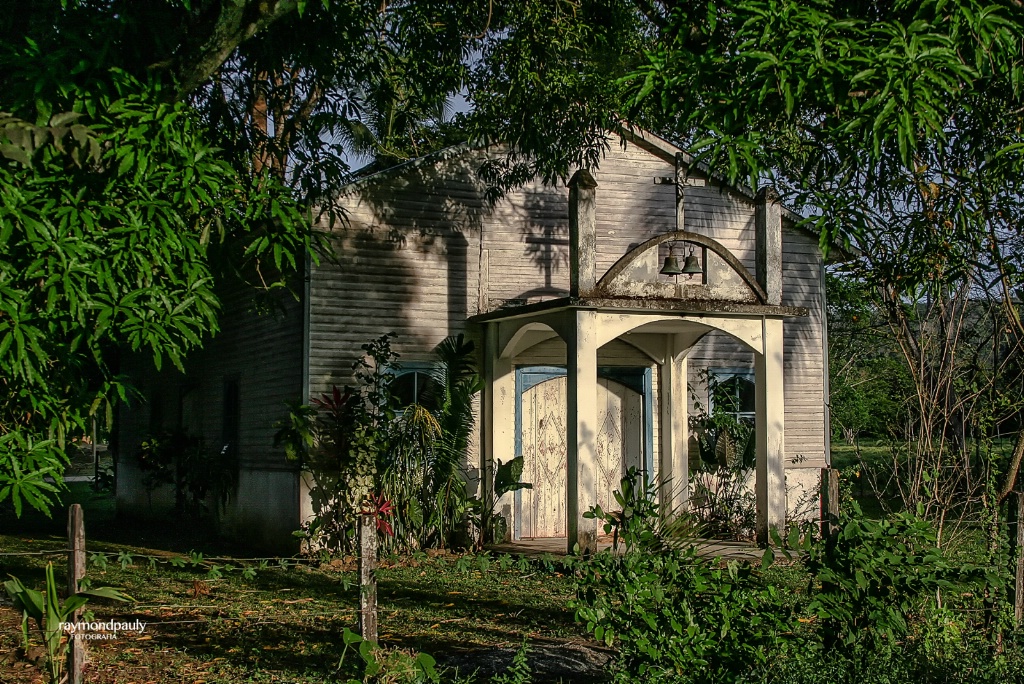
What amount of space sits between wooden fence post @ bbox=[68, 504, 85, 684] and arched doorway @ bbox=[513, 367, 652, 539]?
8.48 m

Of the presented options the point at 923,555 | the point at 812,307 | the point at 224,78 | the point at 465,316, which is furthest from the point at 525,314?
the point at 923,555

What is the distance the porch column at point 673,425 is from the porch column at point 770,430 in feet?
6.87

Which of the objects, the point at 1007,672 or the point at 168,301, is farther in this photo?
the point at 168,301

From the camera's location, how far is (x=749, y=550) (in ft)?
45.3

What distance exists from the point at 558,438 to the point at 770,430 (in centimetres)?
329

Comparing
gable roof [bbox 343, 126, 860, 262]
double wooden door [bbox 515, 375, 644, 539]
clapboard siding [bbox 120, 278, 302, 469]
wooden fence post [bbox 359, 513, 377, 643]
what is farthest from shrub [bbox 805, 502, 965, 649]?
double wooden door [bbox 515, 375, 644, 539]

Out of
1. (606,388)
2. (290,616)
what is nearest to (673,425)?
(606,388)

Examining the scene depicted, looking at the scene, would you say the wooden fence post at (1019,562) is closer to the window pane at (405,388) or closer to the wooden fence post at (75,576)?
the wooden fence post at (75,576)

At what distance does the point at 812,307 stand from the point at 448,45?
7313 millimetres

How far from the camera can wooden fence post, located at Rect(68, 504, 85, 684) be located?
22.4 feet

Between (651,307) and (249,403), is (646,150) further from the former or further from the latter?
(249,403)

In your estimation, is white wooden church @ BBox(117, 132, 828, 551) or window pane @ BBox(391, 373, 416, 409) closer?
white wooden church @ BBox(117, 132, 828, 551)

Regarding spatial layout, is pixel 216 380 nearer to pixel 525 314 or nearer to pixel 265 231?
pixel 525 314

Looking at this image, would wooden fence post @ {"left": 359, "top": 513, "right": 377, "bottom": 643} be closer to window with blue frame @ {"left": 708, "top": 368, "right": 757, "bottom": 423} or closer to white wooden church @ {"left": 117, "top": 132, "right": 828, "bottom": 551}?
white wooden church @ {"left": 117, "top": 132, "right": 828, "bottom": 551}
